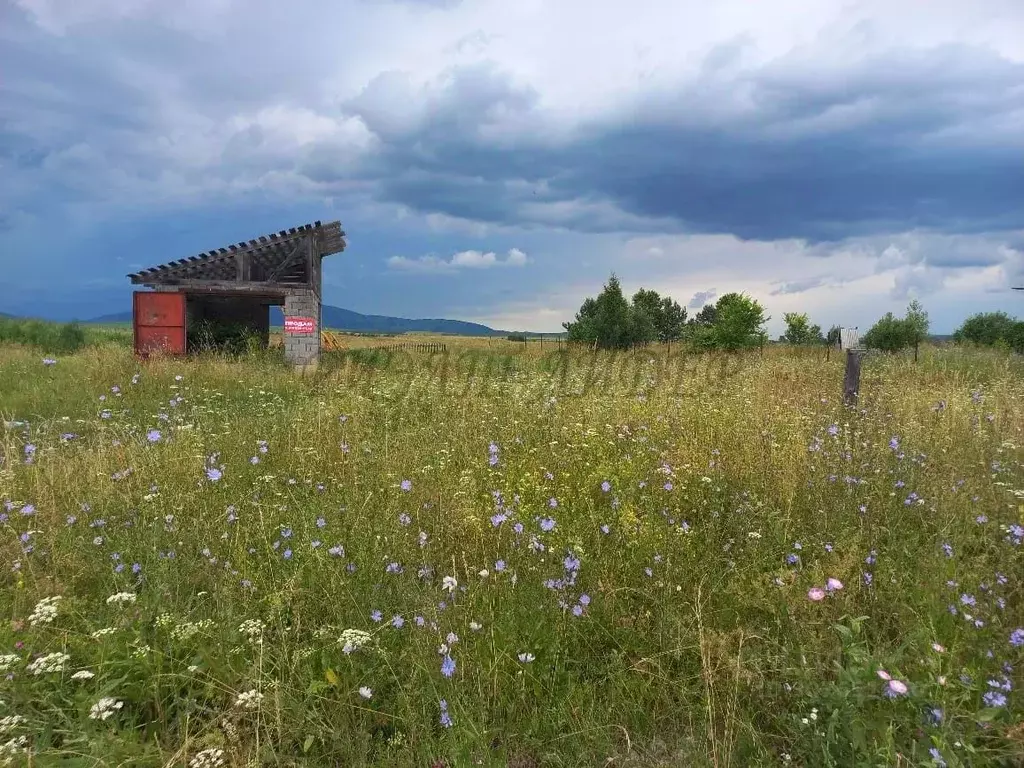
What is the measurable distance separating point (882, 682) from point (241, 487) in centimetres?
391

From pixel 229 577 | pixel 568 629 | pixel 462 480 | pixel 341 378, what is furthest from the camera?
pixel 341 378

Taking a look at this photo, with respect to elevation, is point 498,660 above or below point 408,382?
below

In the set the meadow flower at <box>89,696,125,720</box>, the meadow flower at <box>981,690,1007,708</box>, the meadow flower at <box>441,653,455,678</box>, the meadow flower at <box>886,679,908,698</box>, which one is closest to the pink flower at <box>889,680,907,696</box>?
the meadow flower at <box>886,679,908,698</box>

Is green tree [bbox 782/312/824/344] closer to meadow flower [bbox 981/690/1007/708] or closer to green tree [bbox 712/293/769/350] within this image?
green tree [bbox 712/293/769/350]

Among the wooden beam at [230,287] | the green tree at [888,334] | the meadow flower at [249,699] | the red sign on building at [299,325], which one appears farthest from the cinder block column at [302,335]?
the green tree at [888,334]

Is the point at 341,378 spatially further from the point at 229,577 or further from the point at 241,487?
the point at 229,577

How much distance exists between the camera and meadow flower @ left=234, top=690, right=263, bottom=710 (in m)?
2.03

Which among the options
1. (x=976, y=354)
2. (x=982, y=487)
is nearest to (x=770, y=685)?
(x=982, y=487)

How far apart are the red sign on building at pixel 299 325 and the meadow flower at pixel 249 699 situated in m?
17.3

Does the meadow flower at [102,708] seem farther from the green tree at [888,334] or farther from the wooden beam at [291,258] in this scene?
the green tree at [888,334]

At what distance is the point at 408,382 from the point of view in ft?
30.9

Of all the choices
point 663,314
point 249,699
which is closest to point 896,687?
point 249,699

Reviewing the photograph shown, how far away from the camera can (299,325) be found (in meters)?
18.2

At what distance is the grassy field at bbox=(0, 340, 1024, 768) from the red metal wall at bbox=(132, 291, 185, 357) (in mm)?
13893
